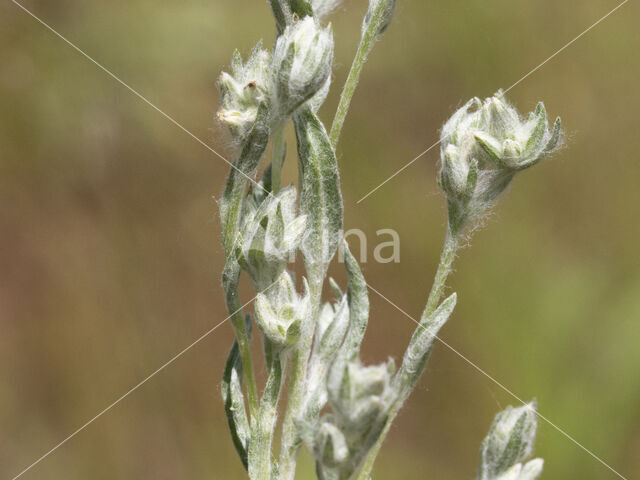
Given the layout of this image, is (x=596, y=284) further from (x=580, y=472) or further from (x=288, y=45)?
(x=288, y=45)

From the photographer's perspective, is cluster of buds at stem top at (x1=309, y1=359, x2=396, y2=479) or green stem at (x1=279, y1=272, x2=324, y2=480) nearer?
cluster of buds at stem top at (x1=309, y1=359, x2=396, y2=479)

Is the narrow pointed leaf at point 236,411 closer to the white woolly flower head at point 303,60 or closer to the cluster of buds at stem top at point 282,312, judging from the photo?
the cluster of buds at stem top at point 282,312

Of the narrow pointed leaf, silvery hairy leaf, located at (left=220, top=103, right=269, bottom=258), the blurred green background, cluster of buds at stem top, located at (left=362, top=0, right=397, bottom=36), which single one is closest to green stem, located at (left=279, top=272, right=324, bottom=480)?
the narrow pointed leaf

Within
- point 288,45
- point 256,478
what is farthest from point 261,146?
point 256,478

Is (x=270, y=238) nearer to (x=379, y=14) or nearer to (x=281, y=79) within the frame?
(x=281, y=79)

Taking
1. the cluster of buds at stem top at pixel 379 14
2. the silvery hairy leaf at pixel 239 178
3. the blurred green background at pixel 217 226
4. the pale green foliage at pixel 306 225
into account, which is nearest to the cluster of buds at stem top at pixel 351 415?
the pale green foliage at pixel 306 225

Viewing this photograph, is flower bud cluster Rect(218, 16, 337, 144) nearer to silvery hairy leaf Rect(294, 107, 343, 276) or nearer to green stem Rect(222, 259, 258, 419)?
silvery hairy leaf Rect(294, 107, 343, 276)
